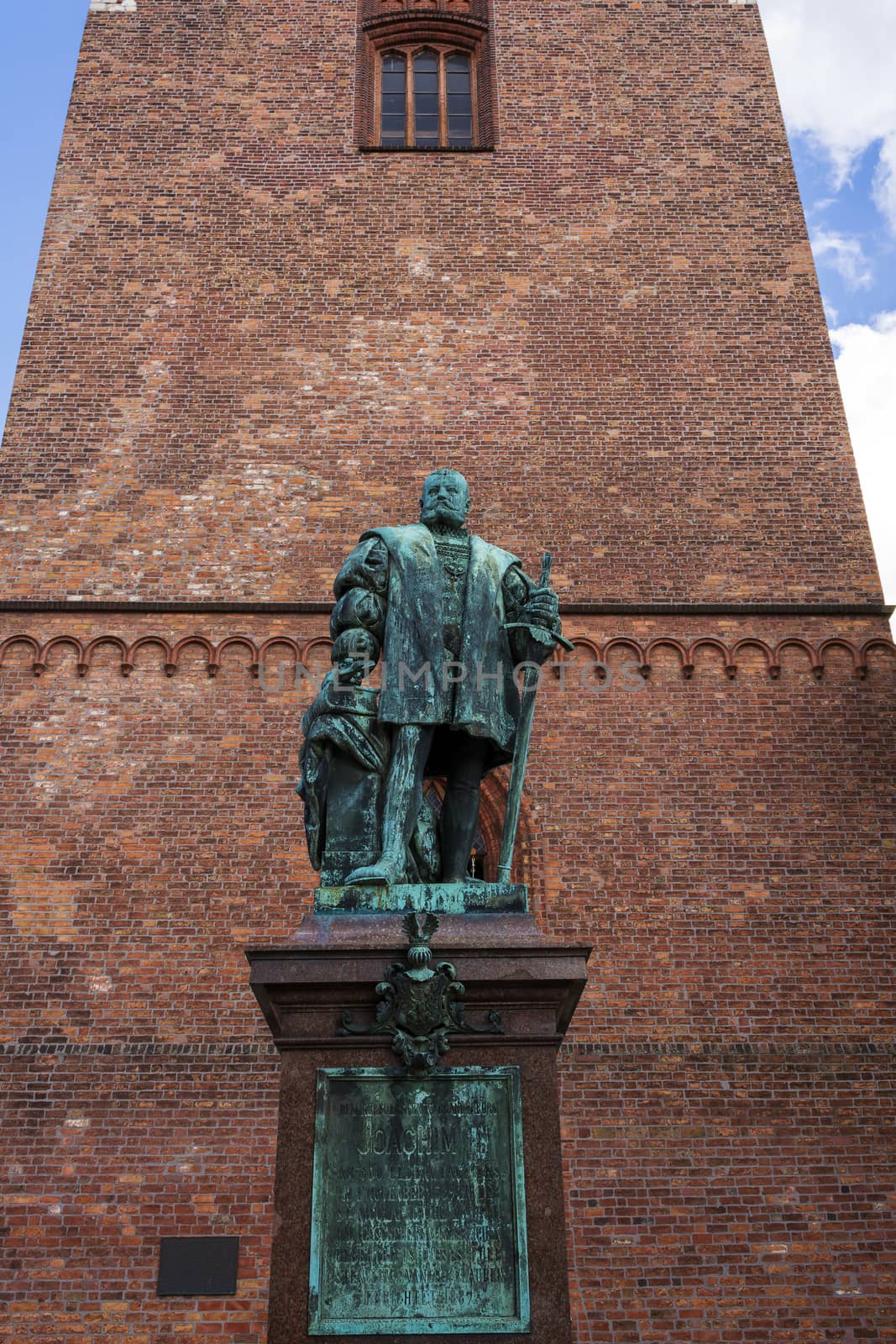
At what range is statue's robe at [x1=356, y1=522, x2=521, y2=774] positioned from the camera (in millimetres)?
5047

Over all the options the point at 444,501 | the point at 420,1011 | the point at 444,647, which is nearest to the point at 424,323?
the point at 444,501

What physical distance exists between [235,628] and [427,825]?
6.06m

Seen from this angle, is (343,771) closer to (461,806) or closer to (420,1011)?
(461,806)

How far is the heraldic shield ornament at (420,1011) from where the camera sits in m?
4.24

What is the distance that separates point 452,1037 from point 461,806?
3.73 feet

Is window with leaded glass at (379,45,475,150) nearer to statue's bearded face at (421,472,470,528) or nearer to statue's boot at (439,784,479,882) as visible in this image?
statue's bearded face at (421,472,470,528)

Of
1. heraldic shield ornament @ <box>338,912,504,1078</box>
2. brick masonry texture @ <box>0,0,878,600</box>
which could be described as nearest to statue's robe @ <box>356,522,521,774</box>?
heraldic shield ornament @ <box>338,912,504,1078</box>

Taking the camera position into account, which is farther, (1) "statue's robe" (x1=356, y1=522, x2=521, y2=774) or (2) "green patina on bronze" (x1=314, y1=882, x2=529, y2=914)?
(1) "statue's robe" (x1=356, y1=522, x2=521, y2=774)

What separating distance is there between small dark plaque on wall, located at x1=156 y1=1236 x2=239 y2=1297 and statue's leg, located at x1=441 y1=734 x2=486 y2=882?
4811mm

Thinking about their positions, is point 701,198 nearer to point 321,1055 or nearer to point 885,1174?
point 885,1174

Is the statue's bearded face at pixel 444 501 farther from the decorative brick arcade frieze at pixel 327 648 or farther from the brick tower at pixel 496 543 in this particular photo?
the decorative brick arcade frieze at pixel 327 648

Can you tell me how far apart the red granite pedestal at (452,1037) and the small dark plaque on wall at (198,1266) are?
5.06 m

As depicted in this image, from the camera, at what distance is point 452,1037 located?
427cm

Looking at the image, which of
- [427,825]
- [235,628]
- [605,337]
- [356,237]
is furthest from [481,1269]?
[356,237]
